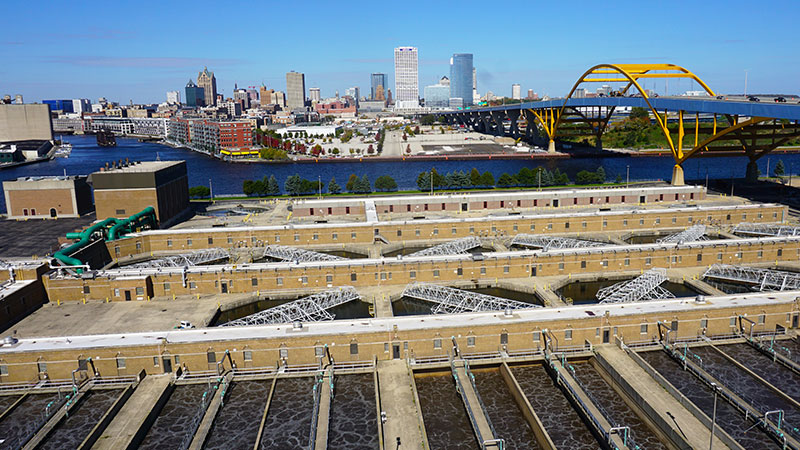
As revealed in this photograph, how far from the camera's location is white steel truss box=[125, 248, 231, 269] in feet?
142

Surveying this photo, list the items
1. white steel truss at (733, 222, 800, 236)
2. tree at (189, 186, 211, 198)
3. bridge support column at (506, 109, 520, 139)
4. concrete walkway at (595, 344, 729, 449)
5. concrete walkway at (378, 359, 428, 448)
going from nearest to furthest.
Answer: concrete walkway at (595, 344, 729, 449)
concrete walkway at (378, 359, 428, 448)
white steel truss at (733, 222, 800, 236)
tree at (189, 186, 211, 198)
bridge support column at (506, 109, 520, 139)

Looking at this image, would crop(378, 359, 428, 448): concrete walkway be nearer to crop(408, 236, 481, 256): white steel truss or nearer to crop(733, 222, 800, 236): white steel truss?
crop(408, 236, 481, 256): white steel truss

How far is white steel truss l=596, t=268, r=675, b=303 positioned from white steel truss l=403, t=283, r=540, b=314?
A: 5494 millimetres

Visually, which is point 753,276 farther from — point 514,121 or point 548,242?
point 514,121

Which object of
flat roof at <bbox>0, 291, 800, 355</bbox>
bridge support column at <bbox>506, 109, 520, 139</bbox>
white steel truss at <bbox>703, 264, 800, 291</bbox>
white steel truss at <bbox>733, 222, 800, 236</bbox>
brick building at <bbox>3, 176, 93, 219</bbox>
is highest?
bridge support column at <bbox>506, 109, 520, 139</bbox>

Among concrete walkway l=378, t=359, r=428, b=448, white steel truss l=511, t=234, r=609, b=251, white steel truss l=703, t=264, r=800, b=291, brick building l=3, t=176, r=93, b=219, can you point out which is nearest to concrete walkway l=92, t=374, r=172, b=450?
concrete walkway l=378, t=359, r=428, b=448

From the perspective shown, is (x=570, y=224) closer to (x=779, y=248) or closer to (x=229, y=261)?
(x=779, y=248)

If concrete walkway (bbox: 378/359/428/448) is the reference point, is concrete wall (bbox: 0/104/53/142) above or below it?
above

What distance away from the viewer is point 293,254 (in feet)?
151

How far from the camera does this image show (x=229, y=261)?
47.9 m

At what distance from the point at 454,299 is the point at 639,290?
11.7 meters

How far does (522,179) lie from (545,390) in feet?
196

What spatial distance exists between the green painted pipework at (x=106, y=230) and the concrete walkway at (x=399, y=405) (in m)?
24.6

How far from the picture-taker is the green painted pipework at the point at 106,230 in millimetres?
39719
